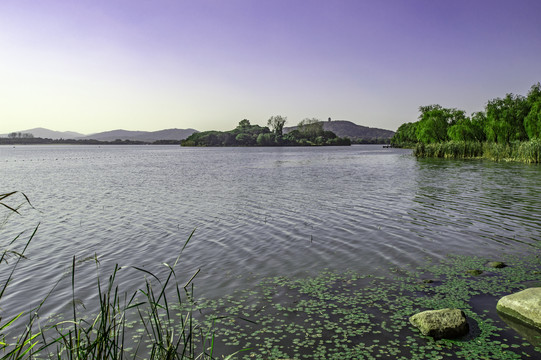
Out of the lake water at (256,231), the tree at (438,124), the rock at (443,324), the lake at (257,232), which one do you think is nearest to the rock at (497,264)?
the lake at (257,232)

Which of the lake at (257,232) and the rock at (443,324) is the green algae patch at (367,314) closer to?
the rock at (443,324)

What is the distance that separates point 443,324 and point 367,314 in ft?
5.00

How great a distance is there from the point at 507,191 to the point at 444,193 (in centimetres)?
408

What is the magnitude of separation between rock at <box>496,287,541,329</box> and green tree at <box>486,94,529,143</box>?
6094cm

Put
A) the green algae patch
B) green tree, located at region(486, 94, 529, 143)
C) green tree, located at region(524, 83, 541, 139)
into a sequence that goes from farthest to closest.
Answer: green tree, located at region(486, 94, 529, 143), green tree, located at region(524, 83, 541, 139), the green algae patch

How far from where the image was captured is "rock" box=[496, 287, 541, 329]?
7.50 meters

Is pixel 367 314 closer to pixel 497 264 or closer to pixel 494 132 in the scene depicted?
pixel 497 264

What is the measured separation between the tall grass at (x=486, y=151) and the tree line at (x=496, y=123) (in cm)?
221

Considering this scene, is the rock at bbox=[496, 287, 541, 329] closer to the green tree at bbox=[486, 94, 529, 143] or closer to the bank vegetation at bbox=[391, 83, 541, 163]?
the bank vegetation at bbox=[391, 83, 541, 163]

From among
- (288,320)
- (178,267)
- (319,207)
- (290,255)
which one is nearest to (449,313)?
(288,320)

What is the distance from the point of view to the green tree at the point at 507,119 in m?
60.2

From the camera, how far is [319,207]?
21.1m

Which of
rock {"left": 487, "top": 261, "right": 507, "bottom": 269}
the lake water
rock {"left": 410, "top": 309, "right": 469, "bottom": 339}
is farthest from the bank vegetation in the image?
rock {"left": 410, "top": 309, "right": 469, "bottom": 339}

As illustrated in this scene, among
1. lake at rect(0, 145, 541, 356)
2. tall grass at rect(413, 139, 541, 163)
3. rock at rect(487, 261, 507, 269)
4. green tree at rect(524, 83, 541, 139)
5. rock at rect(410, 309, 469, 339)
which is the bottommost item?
lake at rect(0, 145, 541, 356)
